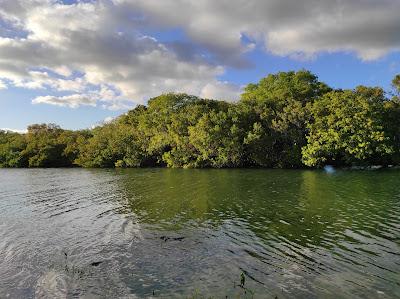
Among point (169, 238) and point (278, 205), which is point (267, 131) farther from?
point (169, 238)

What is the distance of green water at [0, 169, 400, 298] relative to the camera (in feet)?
45.9

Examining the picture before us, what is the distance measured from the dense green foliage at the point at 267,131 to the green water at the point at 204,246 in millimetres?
34667

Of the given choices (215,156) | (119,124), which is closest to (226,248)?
→ (215,156)

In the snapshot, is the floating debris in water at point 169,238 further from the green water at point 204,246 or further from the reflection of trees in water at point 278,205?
the reflection of trees in water at point 278,205

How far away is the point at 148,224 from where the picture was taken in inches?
970

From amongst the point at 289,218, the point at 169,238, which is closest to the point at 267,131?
the point at 289,218

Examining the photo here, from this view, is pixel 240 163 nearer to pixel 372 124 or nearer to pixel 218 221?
pixel 372 124

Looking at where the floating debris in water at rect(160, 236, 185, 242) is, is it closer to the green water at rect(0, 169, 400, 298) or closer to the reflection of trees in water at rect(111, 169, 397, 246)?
the green water at rect(0, 169, 400, 298)

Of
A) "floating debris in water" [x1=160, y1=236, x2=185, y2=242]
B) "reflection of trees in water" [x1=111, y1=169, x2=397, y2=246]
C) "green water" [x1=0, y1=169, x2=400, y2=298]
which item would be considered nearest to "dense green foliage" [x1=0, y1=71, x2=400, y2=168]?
"reflection of trees in water" [x1=111, y1=169, x2=397, y2=246]

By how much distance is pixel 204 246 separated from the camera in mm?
19297

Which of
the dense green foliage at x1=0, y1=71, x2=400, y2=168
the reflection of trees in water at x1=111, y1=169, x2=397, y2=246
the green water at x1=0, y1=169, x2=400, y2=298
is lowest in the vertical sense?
the green water at x1=0, y1=169, x2=400, y2=298

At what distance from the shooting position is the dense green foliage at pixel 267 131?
223 feet

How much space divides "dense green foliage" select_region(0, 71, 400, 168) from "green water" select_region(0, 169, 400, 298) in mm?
34667

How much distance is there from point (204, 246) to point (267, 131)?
59871 mm
